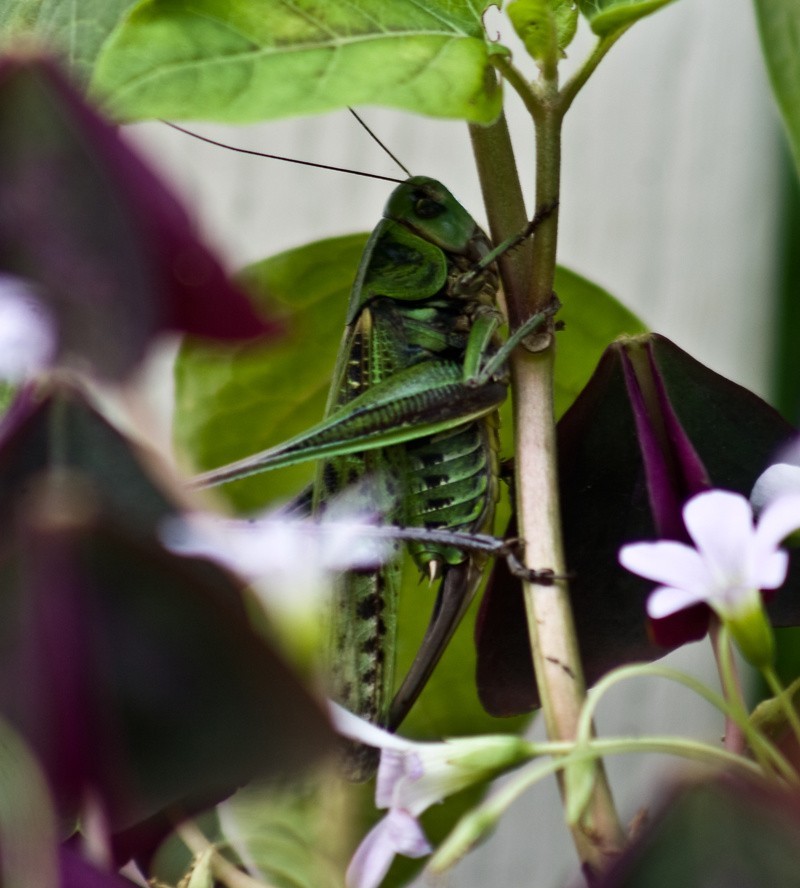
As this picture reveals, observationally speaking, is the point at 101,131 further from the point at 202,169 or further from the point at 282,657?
the point at 202,169

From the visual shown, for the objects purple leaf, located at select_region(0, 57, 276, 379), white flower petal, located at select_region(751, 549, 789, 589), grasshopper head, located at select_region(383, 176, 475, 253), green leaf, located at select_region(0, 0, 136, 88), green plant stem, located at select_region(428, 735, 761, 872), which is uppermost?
green leaf, located at select_region(0, 0, 136, 88)

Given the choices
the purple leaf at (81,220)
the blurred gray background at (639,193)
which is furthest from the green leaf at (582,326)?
the blurred gray background at (639,193)

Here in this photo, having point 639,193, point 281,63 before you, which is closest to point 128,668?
point 281,63

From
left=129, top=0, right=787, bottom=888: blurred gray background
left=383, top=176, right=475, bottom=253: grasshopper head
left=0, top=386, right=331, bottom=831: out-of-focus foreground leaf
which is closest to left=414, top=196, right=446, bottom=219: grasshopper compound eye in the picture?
left=383, top=176, right=475, bottom=253: grasshopper head

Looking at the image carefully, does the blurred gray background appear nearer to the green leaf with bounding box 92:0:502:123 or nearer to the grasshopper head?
the grasshopper head

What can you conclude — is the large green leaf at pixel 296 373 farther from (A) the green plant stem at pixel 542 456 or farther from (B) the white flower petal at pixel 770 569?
(B) the white flower petal at pixel 770 569

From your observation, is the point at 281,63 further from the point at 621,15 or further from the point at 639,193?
the point at 639,193
